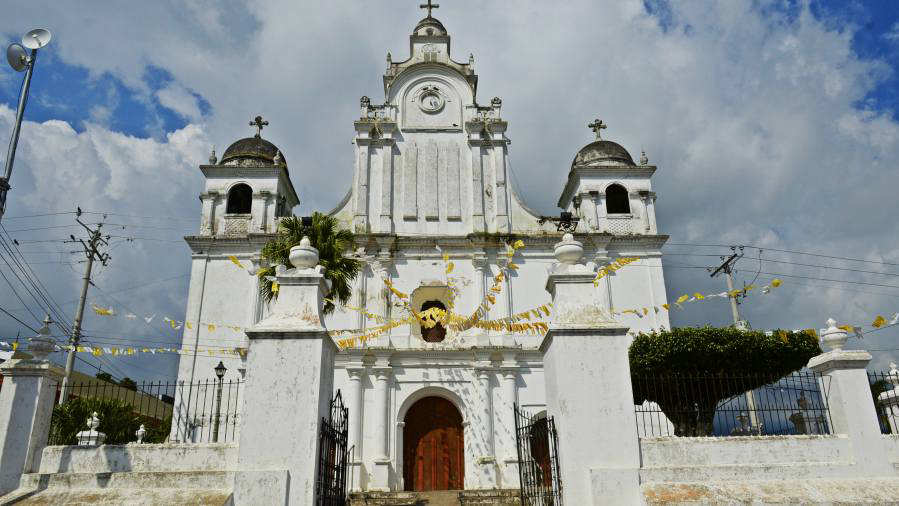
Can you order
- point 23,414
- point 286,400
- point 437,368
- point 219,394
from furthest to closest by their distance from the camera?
point 437,368, point 219,394, point 23,414, point 286,400

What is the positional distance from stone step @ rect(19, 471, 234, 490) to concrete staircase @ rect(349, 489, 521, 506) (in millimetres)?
8277

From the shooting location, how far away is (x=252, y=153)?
81.8 ft

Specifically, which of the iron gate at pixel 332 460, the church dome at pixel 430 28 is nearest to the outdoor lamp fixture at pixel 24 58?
the iron gate at pixel 332 460

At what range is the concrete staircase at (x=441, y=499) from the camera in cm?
1583

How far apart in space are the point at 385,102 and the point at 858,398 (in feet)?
63.5

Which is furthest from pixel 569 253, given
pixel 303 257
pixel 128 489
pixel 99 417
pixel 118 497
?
pixel 99 417

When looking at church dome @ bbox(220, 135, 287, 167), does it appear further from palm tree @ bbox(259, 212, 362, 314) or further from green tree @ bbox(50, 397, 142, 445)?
green tree @ bbox(50, 397, 142, 445)

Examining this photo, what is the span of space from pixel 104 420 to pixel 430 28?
2031 cm

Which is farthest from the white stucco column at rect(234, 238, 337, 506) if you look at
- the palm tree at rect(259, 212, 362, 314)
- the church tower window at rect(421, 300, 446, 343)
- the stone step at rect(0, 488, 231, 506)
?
the church tower window at rect(421, 300, 446, 343)

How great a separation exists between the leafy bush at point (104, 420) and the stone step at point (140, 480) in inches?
502

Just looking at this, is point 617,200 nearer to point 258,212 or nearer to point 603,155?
point 603,155

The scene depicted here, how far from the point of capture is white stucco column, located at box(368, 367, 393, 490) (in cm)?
1839

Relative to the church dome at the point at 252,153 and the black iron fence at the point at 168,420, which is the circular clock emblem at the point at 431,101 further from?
the black iron fence at the point at 168,420

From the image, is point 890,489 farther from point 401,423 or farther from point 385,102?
point 385,102
